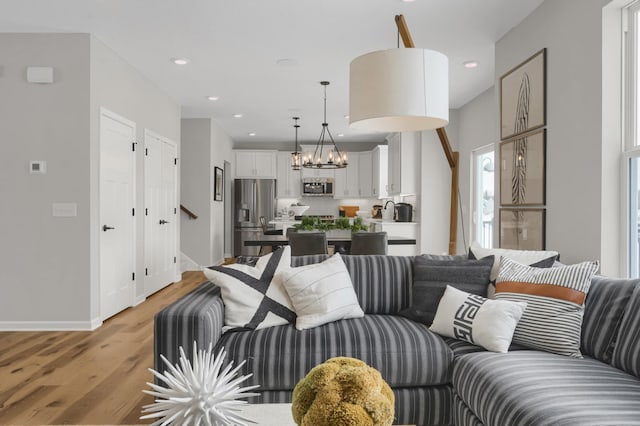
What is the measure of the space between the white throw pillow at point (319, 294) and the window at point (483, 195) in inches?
165

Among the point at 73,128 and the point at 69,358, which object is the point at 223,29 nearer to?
the point at 73,128

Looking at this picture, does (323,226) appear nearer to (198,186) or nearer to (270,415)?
(198,186)

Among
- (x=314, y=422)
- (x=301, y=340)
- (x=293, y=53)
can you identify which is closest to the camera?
(x=314, y=422)

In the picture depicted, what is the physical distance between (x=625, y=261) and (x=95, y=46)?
4.76 metres

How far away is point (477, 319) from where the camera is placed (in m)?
2.33

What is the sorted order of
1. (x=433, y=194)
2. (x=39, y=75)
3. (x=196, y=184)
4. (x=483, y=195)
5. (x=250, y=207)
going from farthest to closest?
1. (x=250, y=207)
2. (x=196, y=184)
3. (x=433, y=194)
4. (x=483, y=195)
5. (x=39, y=75)

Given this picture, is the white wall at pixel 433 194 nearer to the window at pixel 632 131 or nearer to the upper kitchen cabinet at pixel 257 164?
the upper kitchen cabinet at pixel 257 164

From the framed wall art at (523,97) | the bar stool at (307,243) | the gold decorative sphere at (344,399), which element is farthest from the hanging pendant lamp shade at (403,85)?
the bar stool at (307,243)

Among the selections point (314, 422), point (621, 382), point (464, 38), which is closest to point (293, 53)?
point (464, 38)

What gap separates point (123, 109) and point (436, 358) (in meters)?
4.36

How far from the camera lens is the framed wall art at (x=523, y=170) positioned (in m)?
3.77

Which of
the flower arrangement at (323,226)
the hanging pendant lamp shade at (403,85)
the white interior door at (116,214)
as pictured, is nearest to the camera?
the hanging pendant lamp shade at (403,85)

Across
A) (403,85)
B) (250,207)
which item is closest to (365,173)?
(250,207)

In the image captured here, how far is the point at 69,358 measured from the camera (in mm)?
3518
